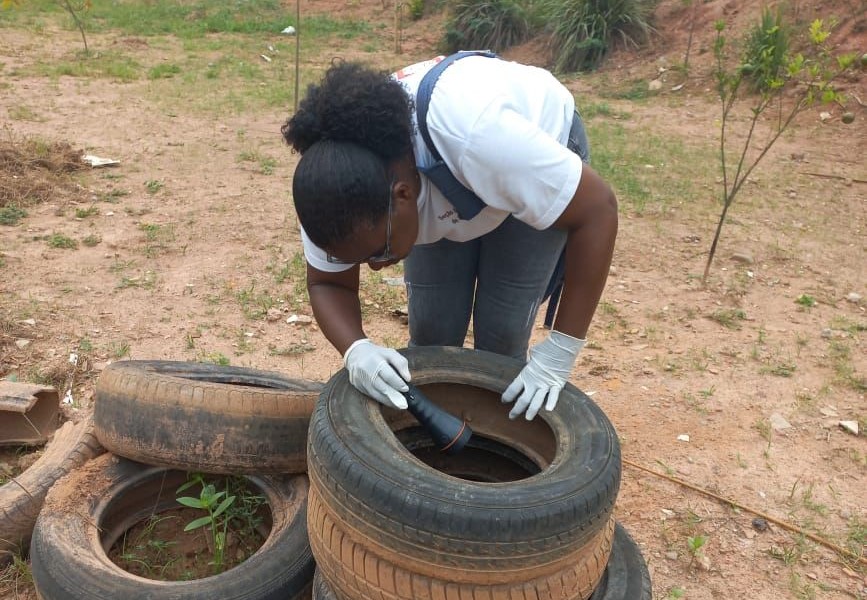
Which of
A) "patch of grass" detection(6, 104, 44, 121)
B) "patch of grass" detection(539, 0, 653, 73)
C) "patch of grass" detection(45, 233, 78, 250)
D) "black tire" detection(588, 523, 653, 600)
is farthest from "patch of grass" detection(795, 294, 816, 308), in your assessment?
"patch of grass" detection(539, 0, 653, 73)

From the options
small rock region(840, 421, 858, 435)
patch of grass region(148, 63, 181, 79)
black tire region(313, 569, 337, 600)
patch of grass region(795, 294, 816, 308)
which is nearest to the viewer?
black tire region(313, 569, 337, 600)

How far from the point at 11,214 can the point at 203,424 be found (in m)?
3.99

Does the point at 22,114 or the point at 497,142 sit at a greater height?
the point at 497,142

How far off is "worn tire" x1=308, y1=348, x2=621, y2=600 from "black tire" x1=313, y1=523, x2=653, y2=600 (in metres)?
0.20

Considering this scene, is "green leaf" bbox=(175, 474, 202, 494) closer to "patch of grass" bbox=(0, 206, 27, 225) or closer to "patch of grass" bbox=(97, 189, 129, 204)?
"patch of grass" bbox=(0, 206, 27, 225)

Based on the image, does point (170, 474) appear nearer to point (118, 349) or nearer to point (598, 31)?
point (118, 349)

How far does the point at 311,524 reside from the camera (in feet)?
6.28

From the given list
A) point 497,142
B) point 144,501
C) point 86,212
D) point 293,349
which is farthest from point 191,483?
point 86,212

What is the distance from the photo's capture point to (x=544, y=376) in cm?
214

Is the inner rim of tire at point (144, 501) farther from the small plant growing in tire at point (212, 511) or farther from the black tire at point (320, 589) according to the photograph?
the black tire at point (320, 589)

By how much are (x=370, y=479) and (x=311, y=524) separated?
0.35 meters

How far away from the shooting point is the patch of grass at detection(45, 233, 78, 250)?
4887mm

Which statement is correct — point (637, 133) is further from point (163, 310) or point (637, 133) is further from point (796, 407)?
point (163, 310)

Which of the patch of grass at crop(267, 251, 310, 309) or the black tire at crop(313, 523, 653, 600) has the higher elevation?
the black tire at crop(313, 523, 653, 600)
